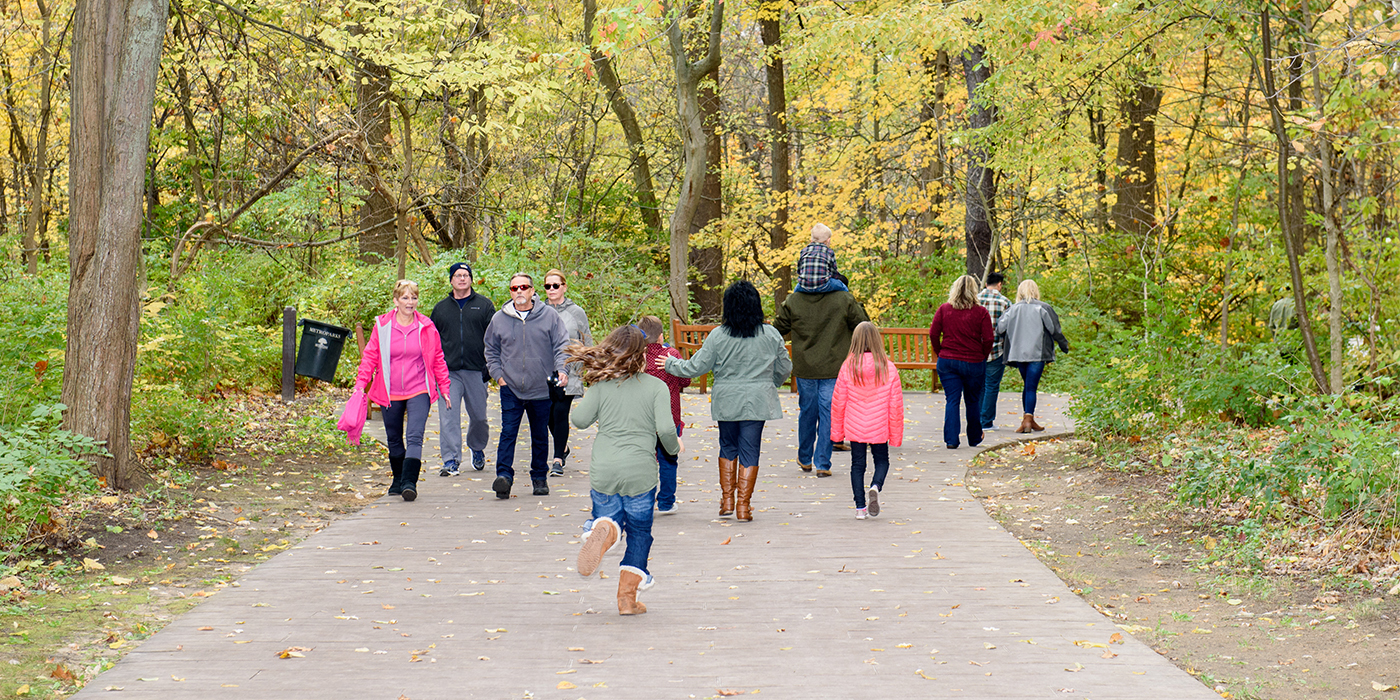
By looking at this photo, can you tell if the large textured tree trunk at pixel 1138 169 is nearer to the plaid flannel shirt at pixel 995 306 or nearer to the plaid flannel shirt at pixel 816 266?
the plaid flannel shirt at pixel 995 306

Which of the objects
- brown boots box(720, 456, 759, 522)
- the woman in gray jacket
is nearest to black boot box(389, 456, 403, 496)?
brown boots box(720, 456, 759, 522)

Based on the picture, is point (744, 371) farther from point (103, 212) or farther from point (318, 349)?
point (318, 349)

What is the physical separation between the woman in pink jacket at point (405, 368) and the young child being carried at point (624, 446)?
11.0ft

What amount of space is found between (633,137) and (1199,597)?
20.6m

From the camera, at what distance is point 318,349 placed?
13.7 m

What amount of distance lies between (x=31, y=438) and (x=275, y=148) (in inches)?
477

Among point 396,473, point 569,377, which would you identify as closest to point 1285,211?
point 569,377

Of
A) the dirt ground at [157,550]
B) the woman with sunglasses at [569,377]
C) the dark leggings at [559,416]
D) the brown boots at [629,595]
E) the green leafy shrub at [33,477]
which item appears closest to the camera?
the dirt ground at [157,550]

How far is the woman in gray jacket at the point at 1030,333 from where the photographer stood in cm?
1338

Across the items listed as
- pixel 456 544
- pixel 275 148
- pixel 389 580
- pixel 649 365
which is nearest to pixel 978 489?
pixel 649 365

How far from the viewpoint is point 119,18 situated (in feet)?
29.7

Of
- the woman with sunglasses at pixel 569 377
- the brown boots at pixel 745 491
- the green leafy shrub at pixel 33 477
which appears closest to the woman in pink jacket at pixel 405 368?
the woman with sunglasses at pixel 569 377

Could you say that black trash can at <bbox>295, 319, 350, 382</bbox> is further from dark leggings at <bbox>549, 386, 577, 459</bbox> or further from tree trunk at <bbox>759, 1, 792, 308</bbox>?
tree trunk at <bbox>759, 1, 792, 308</bbox>

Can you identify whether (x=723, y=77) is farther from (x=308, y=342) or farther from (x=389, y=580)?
(x=389, y=580)
